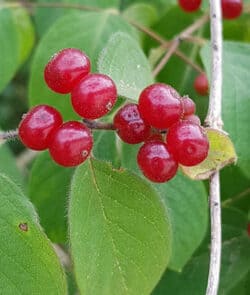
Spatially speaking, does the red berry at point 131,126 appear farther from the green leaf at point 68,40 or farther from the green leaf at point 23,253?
the green leaf at point 68,40

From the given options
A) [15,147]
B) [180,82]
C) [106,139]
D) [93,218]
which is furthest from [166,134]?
[15,147]

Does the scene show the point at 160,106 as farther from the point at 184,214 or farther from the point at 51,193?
the point at 51,193

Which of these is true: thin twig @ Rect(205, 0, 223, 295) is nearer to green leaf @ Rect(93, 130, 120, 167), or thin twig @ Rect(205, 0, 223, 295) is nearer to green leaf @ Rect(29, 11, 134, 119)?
green leaf @ Rect(93, 130, 120, 167)

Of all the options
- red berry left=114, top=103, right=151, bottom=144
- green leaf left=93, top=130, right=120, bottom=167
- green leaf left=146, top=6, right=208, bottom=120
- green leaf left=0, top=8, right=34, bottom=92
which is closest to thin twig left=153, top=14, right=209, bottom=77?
green leaf left=146, top=6, right=208, bottom=120

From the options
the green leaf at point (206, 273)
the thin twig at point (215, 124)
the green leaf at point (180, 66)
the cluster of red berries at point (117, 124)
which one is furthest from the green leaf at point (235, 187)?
the cluster of red berries at point (117, 124)

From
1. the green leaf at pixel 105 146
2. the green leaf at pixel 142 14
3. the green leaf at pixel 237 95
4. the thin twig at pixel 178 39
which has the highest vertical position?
the green leaf at pixel 237 95

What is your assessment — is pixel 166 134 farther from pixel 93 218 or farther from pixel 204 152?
pixel 93 218
